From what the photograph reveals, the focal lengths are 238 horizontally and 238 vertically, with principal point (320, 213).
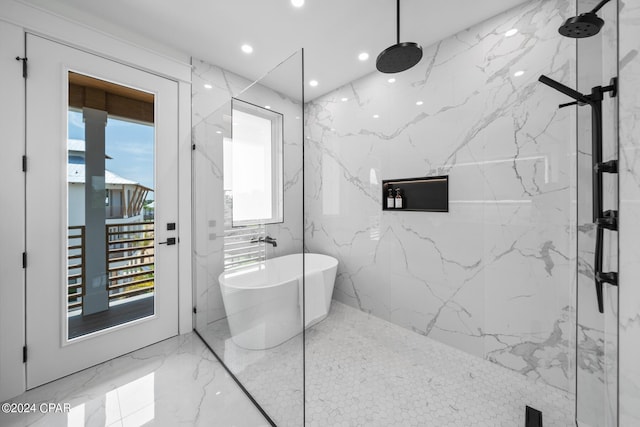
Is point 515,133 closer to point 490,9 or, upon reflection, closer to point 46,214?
point 490,9

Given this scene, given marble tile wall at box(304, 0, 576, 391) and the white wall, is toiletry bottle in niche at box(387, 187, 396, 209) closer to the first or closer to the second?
marble tile wall at box(304, 0, 576, 391)

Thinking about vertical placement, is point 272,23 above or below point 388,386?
above

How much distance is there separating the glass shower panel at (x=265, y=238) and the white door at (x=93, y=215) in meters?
0.76

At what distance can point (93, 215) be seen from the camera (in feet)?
6.14

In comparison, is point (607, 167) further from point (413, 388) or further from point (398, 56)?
point (413, 388)

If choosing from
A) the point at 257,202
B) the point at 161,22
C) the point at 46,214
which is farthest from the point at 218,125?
the point at 46,214

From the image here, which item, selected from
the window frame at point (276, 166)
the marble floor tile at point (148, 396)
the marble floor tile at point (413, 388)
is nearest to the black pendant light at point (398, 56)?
the window frame at point (276, 166)

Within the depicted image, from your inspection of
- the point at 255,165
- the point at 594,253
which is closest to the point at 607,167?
the point at 594,253

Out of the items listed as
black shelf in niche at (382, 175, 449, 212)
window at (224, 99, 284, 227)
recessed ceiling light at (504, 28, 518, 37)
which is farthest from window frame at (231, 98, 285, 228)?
recessed ceiling light at (504, 28, 518, 37)

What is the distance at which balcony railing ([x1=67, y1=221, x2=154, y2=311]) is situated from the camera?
5.93ft

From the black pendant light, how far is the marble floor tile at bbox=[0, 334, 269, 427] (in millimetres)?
2403

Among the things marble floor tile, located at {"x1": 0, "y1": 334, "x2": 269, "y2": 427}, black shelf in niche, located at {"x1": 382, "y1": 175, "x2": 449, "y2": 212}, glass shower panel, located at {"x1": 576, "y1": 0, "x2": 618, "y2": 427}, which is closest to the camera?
glass shower panel, located at {"x1": 576, "y1": 0, "x2": 618, "y2": 427}
